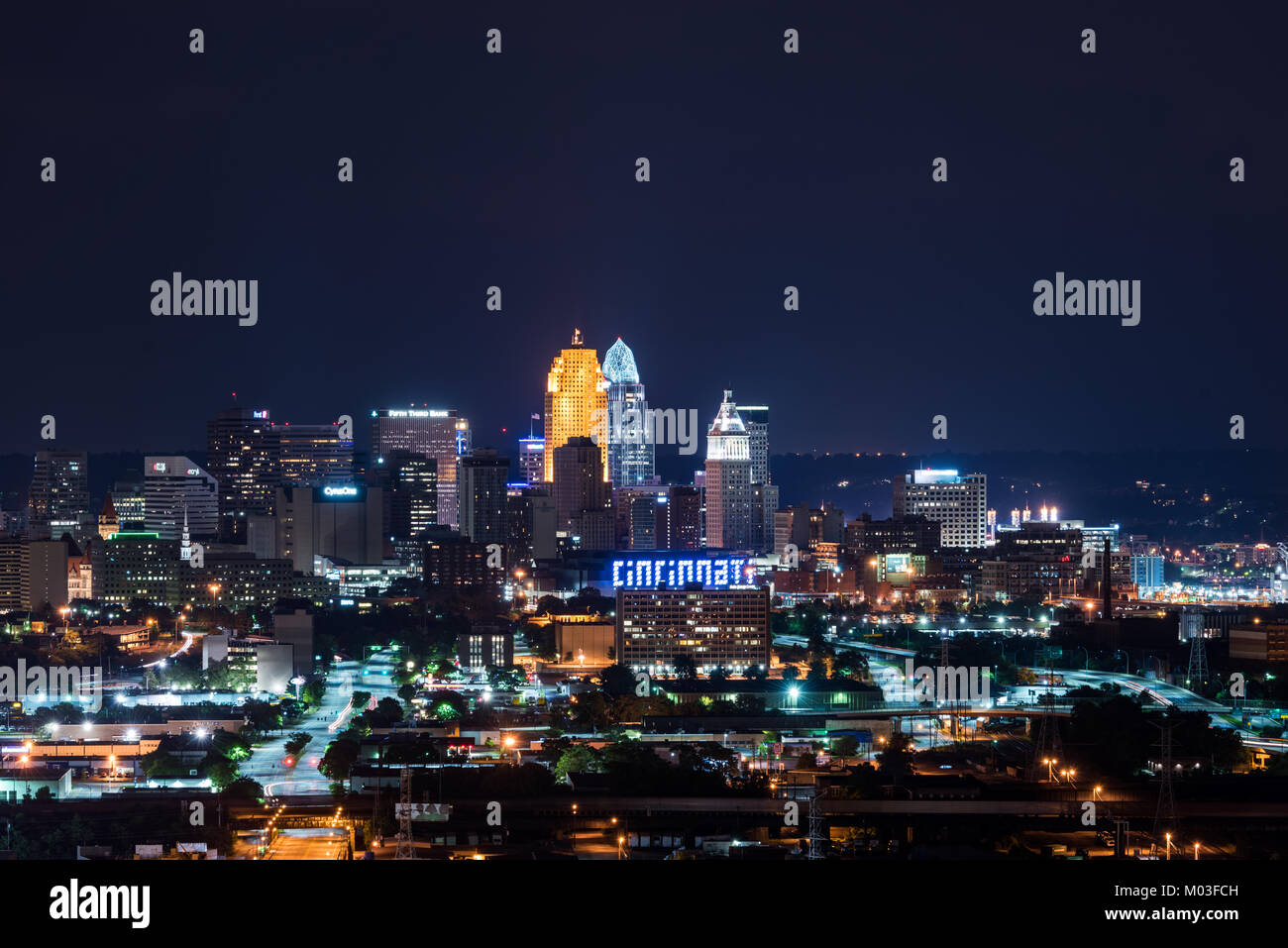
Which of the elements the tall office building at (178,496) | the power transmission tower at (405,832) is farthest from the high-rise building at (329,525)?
the power transmission tower at (405,832)

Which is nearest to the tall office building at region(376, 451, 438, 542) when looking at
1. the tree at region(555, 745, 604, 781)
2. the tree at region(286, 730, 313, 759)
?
the tree at region(286, 730, 313, 759)

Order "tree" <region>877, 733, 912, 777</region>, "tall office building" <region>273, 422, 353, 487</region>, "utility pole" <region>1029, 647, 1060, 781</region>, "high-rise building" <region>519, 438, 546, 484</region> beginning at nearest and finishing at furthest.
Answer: "tree" <region>877, 733, 912, 777</region> < "utility pole" <region>1029, 647, 1060, 781</region> < "tall office building" <region>273, 422, 353, 487</region> < "high-rise building" <region>519, 438, 546, 484</region>

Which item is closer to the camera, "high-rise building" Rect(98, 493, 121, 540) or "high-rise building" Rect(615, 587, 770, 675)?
"high-rise building" Rect(615, 587, 770, 675)

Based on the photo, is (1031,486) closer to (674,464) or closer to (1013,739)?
(674,464)

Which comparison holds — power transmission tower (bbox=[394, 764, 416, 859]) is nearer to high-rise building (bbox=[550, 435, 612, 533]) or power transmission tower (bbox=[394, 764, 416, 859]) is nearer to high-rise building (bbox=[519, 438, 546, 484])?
high-rise building (bbox=[550, 435, 612, 533])

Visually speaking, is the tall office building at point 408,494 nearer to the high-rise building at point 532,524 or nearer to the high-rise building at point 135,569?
the high-rise building at point 532,524

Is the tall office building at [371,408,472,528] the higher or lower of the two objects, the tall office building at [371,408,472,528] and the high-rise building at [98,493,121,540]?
the higher

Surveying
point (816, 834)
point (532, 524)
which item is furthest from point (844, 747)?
point (532, 524)
